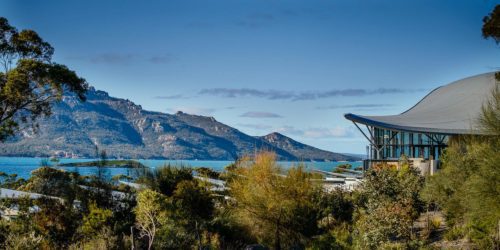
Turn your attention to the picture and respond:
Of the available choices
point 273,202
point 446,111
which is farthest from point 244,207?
point 446,111

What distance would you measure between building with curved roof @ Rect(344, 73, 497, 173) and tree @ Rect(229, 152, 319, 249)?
23.9 metres

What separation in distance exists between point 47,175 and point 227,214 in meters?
13.5

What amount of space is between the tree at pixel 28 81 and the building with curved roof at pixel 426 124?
3119 cm

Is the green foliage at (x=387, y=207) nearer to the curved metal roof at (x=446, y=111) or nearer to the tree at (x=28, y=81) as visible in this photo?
the tree at (x=28, y=81)

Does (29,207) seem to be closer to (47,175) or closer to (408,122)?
(47,175)

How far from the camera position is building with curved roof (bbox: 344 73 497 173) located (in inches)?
1940

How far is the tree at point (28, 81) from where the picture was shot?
21.6 m

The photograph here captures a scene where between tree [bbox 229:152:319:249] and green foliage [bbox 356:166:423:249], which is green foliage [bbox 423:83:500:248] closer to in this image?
green foliage [bbox 356:166:423:249]

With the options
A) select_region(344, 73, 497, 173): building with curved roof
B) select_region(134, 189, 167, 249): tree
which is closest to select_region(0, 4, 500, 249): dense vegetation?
select_region(134, 189, 167, 249): tree

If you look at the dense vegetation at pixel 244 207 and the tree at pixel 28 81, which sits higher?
the tree at pixel 28 81

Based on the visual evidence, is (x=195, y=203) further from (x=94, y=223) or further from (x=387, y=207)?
(x=387, y=207)

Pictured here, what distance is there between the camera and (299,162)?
2455cm

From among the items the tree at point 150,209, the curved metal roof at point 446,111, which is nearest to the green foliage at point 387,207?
the tree at point 150,209

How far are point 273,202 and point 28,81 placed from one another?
11.4m
